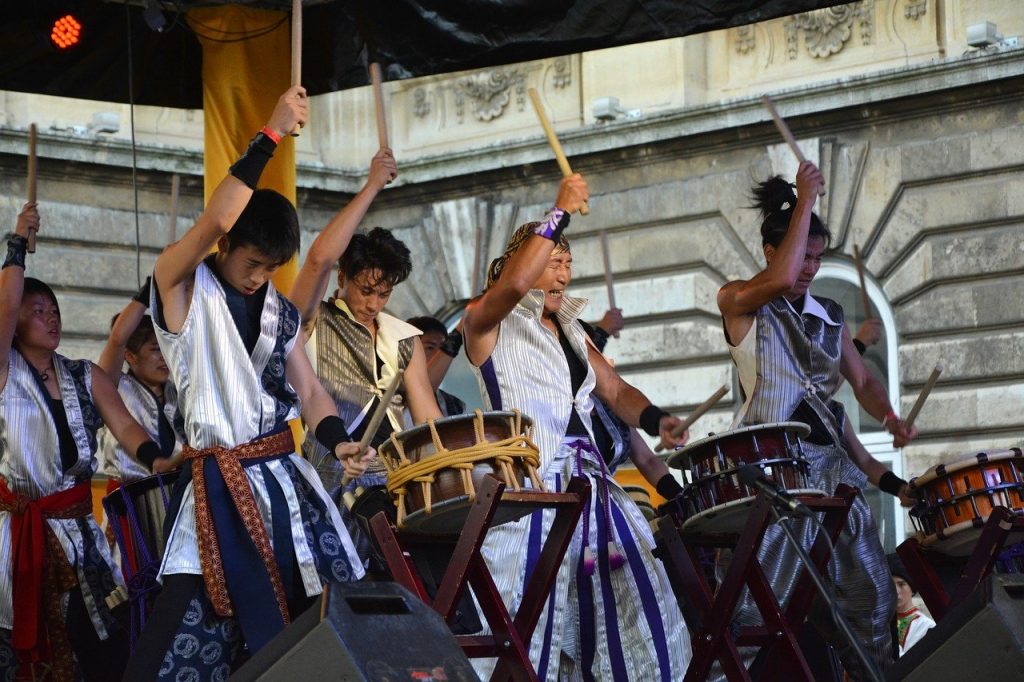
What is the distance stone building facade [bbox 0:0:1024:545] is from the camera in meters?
14.4

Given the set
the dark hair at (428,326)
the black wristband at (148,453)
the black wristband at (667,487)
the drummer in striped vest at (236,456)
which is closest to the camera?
the drummer in striped vest at (236,456)

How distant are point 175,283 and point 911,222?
10.9 m

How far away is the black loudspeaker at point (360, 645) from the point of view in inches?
146

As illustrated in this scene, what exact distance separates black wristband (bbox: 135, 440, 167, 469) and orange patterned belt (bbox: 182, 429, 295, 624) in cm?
90

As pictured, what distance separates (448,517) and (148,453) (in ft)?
4.14

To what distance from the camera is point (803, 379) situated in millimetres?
6703

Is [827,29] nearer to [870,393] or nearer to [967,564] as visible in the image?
[870,393]

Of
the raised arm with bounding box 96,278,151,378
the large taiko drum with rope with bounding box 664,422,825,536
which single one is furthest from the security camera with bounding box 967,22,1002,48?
the large taiko drum with rope with bounding box 664,422,825,536

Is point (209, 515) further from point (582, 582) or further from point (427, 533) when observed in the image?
point (582, 582)

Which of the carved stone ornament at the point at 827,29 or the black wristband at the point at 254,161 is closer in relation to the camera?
the black wristband at the point at 254,161

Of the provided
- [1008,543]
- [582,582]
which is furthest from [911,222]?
[582,582]

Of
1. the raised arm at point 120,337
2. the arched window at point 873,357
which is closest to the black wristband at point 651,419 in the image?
the raised arm at point 120,337

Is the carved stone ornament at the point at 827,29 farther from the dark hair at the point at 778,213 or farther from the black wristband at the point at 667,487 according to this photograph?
the black wristband at the point at 667,487

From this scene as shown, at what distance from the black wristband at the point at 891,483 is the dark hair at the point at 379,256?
2071 millimetres
